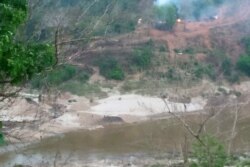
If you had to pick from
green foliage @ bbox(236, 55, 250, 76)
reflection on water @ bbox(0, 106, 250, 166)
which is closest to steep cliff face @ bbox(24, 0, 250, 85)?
green foliage @ bbox(236, 55, 250, 76)

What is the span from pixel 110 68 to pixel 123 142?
42.1 feet

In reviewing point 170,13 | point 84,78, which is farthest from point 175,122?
point 170,13

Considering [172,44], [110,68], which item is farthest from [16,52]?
[172,44]

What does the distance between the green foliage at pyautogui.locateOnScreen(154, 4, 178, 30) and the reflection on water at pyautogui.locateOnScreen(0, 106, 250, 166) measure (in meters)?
16.5

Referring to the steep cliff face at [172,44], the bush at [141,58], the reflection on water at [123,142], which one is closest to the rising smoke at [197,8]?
the steep cliff face at [172,44]

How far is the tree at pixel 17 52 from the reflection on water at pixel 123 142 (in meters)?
13.2

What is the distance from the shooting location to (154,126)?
30.5m

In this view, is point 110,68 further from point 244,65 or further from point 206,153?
point 206,153

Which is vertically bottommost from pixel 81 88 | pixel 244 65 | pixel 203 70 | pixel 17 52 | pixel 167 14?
pixel 81 88

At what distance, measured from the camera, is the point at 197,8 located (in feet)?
178

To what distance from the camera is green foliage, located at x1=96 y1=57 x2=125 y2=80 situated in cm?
3841

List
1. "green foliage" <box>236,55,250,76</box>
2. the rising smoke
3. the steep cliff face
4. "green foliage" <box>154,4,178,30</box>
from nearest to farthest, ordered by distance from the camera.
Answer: the steep cliff face, "green foliage" <box>236,55,250,76</box>, "green foliage" <box>154,4,178,30</box>, the rising smoke

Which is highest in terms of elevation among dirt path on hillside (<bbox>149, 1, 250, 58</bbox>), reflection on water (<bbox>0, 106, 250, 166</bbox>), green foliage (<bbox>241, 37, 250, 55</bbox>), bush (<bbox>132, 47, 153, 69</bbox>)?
dirt path on hillside (<bbox>149, 1, 250, 58</bbox>)

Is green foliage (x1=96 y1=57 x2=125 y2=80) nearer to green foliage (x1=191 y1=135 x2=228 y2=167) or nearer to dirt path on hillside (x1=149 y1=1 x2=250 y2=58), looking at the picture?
dirt path on hillside (x1=149 y1=1 x2=250 y2=58)
